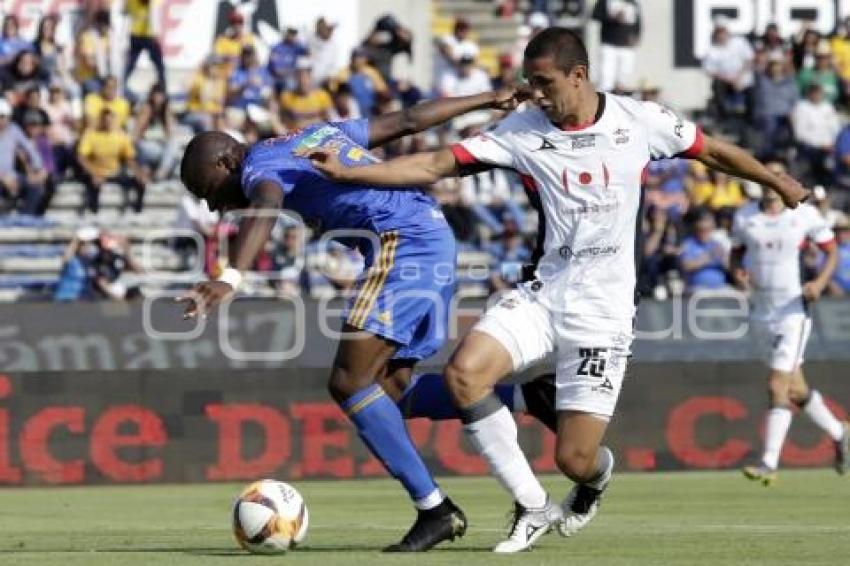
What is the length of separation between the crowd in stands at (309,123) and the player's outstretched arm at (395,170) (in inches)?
414

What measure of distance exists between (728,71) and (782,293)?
958 cm

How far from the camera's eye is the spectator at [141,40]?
25844 mm

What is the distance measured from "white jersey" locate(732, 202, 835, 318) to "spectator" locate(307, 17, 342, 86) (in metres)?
7.85

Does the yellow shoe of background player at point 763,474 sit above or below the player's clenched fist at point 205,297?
below

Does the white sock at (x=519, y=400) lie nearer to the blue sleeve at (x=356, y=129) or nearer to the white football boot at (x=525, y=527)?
the white football boot at (x=525, y=527)

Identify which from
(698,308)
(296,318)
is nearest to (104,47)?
(296,318)

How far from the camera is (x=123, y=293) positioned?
73.2 feet

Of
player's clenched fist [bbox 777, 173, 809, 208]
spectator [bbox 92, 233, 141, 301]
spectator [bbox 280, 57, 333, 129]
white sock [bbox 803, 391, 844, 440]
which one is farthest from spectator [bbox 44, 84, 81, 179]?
player's clenched fist [bbox 777, 173, 809, 208]

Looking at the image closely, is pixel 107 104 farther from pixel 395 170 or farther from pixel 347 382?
pixel 395 170

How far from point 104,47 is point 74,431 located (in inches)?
271

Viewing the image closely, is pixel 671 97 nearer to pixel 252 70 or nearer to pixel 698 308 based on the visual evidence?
pixel 252 70

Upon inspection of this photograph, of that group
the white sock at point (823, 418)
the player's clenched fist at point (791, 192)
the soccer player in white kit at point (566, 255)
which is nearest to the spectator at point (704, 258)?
the white sock at point (823, 418)

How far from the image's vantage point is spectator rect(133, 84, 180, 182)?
2462cm

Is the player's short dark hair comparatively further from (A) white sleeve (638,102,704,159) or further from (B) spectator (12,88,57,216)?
(B) spectator (12,88,57,216)
